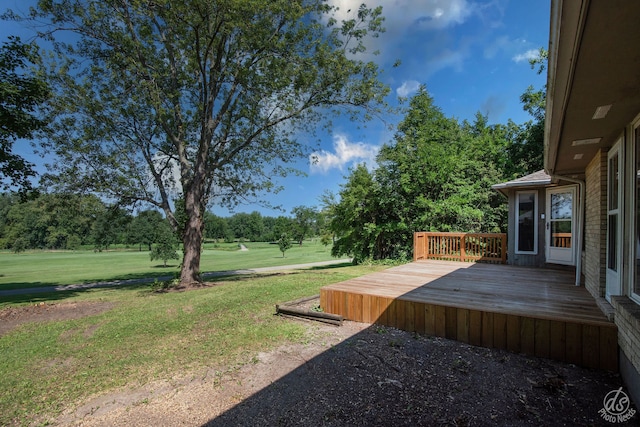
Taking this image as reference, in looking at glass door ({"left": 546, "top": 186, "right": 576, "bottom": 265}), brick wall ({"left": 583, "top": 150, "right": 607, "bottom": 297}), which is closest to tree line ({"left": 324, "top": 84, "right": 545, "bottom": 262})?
glass door ({"left": 546, "top": 186, "right": 576, "bottom": 265})

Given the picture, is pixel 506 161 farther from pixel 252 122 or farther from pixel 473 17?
pixel 252 122

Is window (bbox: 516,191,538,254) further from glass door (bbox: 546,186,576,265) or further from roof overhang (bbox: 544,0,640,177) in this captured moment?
roof overhang (bbox: 544,0,640,177)

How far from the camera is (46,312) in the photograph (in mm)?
6461

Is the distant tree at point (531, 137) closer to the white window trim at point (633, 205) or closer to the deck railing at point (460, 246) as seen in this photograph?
the deck railing at point (460, 246)

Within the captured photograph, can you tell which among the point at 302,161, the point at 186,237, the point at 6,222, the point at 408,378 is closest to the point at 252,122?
the point at 302,161

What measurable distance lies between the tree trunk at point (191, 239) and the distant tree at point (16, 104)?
384 cm

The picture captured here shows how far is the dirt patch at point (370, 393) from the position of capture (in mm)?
2258

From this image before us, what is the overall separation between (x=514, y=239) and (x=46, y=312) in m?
11.3

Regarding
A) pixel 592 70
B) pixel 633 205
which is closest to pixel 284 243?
pixel 633 205

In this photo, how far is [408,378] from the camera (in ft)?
9.25

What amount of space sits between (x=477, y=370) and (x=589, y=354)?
3.76ft

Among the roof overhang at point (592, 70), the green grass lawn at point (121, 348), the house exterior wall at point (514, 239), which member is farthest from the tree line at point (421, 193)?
the roof overhang at point (592, 70)

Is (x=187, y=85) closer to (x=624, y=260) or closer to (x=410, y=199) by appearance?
(x=410, y=199)

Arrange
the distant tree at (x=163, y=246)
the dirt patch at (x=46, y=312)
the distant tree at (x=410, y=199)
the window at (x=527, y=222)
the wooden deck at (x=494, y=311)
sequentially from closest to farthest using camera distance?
the wooden deck at (x=494, y=311), the dirt patch at (x=46, y=312), the window at (x=527, y=222), the distant tree at (x=410, y=199), the distant tree at (x=163, y=246)
